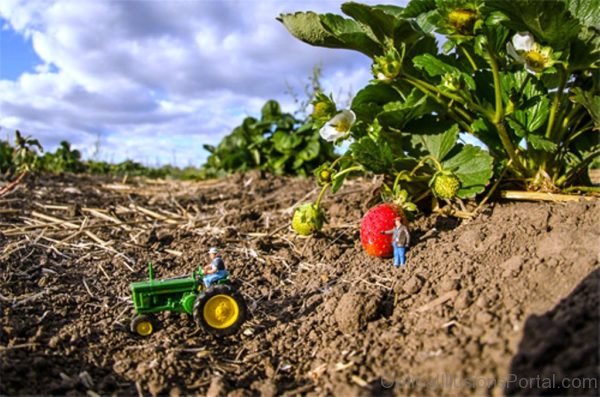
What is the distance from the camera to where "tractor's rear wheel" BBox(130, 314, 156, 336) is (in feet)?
7.66

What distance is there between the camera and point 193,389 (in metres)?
1.94

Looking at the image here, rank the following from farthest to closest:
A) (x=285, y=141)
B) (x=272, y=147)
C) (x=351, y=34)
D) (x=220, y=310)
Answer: (x=272, y=147), (x=285, y=141), (x=351, y=34), (x=220, y=310)

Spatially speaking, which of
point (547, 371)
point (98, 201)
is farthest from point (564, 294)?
point (98, 201)

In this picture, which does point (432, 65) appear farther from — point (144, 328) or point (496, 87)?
point (144, 328)

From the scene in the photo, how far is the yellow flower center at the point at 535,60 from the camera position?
2602mm

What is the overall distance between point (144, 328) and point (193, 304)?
0.71 feet

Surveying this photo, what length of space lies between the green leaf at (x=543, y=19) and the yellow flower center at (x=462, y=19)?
0.26 ft

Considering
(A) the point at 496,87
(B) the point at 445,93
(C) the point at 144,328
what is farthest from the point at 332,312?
(A) the point at 496,87

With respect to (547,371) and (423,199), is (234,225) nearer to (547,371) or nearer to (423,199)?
(423,199)

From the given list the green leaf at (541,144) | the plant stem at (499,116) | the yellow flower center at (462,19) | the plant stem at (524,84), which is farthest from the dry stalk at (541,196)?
the yellow flower center at (462,19)

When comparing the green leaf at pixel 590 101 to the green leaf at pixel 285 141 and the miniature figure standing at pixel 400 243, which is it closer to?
the miniature figure standing at pixel 400 243

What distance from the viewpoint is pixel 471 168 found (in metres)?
2.91

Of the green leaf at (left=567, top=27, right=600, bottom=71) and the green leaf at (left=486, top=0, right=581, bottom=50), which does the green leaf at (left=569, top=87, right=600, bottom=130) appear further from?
the green leaf at (left=486, top=0, right=581, bottom=50)

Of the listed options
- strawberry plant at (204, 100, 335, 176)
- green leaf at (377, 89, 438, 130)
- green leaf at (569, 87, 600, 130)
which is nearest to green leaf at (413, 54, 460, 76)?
green leaf at (377, 89, 438, 130)
